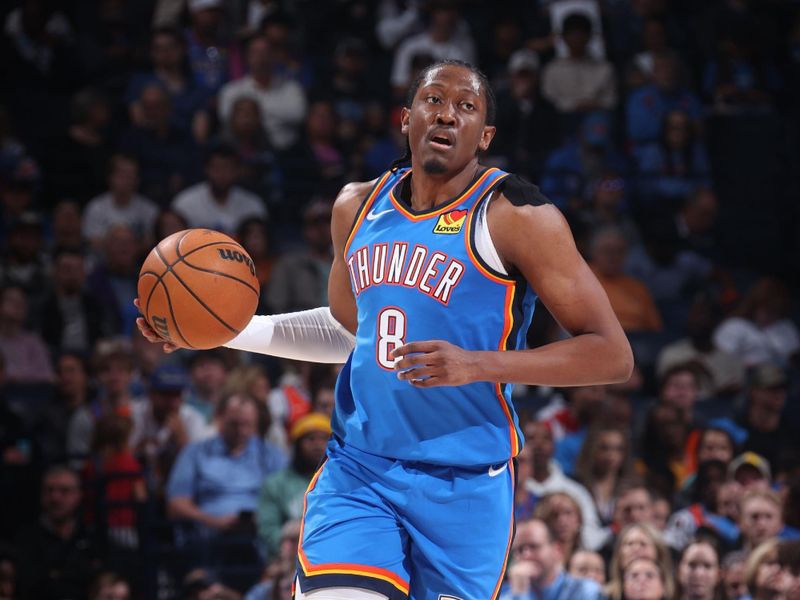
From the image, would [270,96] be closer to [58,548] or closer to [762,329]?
[762,329]

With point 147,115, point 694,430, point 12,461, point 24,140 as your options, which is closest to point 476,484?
point 12,461

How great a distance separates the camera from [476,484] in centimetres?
359

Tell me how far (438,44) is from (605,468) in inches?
193

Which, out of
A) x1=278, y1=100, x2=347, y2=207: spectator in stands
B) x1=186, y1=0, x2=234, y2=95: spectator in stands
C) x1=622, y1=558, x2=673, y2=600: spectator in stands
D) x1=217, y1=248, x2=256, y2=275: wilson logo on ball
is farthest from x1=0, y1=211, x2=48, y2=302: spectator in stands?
x1=217, y1=248, x2=256, y2=275: wilson logo on ball

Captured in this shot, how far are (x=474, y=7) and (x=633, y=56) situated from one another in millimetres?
1721

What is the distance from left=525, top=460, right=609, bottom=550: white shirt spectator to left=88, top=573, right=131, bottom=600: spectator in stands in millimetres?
2414

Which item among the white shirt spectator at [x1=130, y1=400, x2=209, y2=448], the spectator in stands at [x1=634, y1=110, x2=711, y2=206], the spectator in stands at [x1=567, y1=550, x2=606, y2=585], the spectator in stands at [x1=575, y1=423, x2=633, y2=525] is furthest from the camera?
the spectator in stands at [x1=634, y1=110, x2=711, y2=206]

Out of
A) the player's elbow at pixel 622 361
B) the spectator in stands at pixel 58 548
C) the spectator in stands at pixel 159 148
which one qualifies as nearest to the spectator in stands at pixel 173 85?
the spectator in stands at pixel 159 148

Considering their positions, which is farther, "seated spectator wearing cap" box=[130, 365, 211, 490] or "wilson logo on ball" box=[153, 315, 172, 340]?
"seated spectator wearing cap" box=[130, 365, 211, 490]

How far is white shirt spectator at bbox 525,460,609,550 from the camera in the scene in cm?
744

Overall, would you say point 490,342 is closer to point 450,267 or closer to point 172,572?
point 450,267

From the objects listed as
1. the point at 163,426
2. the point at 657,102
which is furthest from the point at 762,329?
the point at 163,426

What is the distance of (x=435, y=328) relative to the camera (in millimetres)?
3547

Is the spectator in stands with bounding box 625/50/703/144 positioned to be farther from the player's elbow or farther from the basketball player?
the player's elbow
